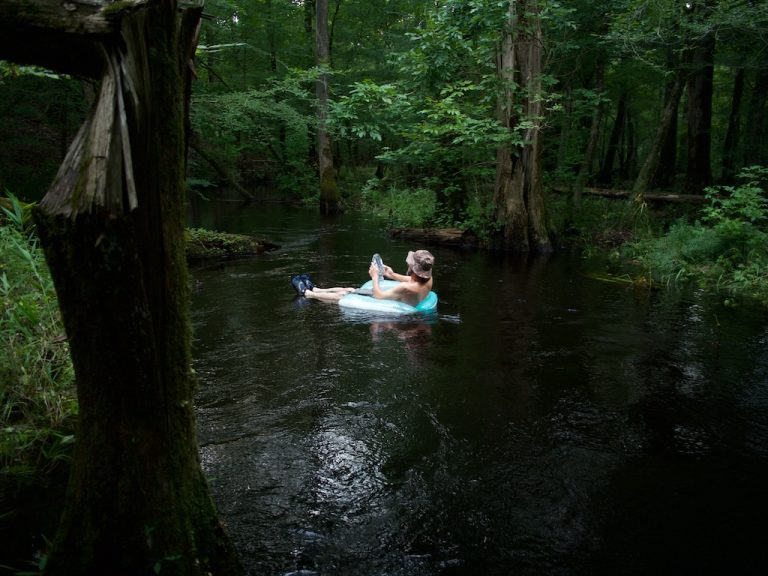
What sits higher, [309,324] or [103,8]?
[103,8]

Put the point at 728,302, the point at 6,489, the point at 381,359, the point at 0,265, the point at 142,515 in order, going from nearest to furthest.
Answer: the point at 142,515, the point at 6,489, the point at 0,265, the point at 381,359, the point at 728,302

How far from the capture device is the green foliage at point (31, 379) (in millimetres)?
3369

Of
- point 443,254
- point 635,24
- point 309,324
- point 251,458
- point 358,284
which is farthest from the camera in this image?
point 443,254

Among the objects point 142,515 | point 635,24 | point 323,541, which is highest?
point 635,24

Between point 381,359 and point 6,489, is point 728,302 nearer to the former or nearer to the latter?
point 381,359

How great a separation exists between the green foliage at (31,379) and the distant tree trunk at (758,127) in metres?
19.2

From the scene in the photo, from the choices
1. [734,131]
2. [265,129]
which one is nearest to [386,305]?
[265,129]

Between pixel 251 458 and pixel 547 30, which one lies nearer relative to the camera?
pixel 251 458

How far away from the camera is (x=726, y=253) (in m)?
10.1

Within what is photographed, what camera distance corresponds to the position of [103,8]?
1.63 m

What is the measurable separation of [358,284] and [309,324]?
2642 mm

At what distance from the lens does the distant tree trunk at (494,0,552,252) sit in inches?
478

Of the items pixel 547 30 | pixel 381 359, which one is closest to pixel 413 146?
pixel 547 30

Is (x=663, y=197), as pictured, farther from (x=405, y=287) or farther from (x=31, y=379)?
(x=31, y=379)
